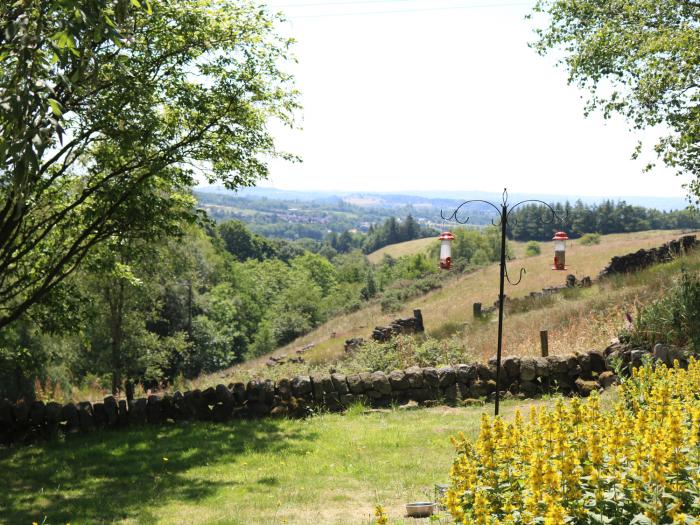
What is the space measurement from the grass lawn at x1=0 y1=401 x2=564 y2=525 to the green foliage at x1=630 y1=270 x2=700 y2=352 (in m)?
2.80

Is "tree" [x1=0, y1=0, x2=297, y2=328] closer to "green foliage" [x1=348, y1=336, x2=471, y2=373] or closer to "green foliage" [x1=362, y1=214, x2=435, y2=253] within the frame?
"green foliage" [x1=348, y1=336, x2=471, y2=373]

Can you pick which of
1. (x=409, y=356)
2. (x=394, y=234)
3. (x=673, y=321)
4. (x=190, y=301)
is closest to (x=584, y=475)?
(x=673, y=321)

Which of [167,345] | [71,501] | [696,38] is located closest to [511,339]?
[696,38]

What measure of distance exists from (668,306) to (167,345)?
79.7ft

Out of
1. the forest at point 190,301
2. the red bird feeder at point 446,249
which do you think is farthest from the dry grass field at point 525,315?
the red bird feeder at point 446,249

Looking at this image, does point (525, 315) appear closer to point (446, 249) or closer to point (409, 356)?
point (409, 356)

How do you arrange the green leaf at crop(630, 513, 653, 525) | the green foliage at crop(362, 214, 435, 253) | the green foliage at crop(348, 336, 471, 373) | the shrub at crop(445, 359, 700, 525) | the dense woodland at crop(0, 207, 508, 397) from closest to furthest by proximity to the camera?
the green leaf at crop(630, 513, 653, 525)
the shrub at crop(445, 359, 700, 525)
the dense woodland at crop(0, 207, 508, 397)
the green foliage at crop(348, 336, 471, 373)
the green foliage at crop(362, 214, 435, 253)

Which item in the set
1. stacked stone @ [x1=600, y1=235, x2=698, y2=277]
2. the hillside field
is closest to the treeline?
stacked stone @ [x1=600, y1=235, x2=698, y2=277]

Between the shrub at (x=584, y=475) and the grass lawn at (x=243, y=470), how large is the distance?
111 centimetres

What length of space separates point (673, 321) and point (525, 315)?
9.82m

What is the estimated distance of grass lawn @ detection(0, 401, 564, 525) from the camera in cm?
745

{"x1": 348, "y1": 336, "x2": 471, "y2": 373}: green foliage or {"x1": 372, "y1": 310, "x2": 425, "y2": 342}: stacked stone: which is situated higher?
{"x1": 348, "y1": 336, "x2": 471, "y2": 373}: green foliage

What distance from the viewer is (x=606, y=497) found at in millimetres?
4215

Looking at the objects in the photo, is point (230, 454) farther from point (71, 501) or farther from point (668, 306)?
point (668, 306)
